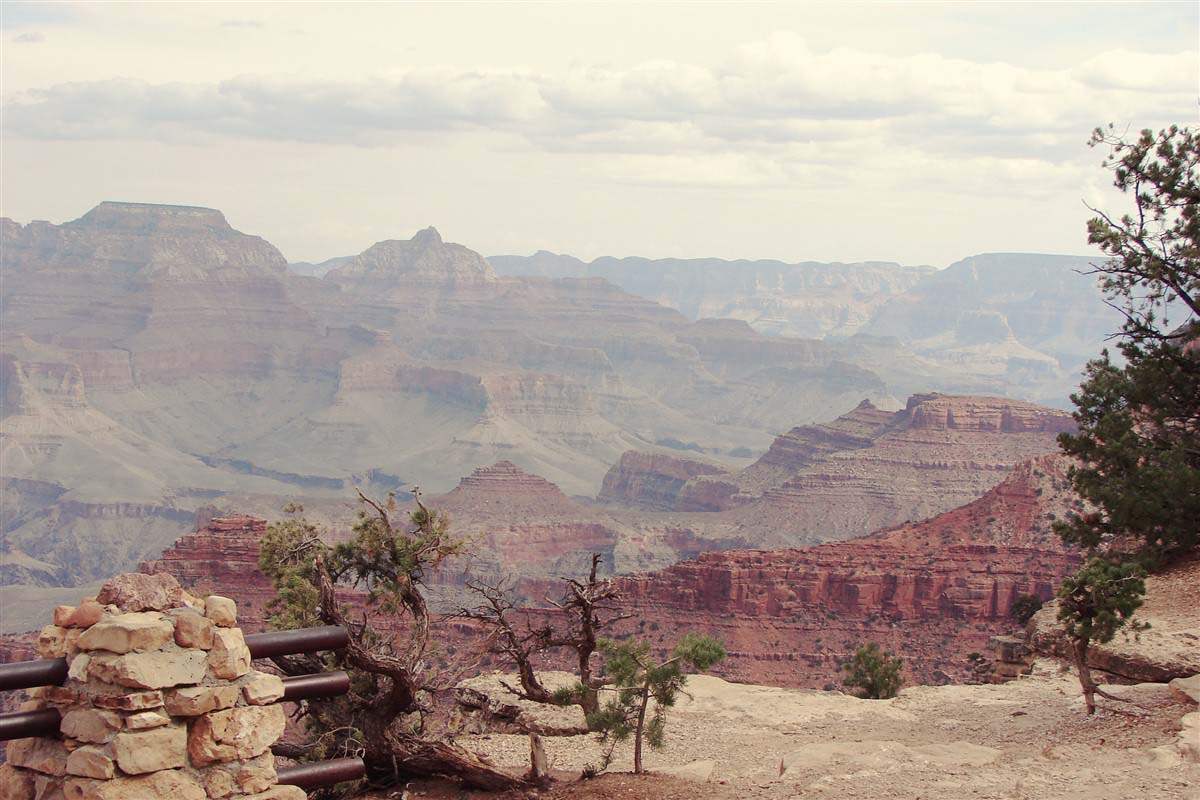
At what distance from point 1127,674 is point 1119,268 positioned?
9.42 m

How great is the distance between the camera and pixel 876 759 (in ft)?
68.1

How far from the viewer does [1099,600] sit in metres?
22.3

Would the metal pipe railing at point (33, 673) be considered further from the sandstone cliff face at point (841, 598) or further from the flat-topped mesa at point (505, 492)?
the flat-topped mesa at point (505, 492)

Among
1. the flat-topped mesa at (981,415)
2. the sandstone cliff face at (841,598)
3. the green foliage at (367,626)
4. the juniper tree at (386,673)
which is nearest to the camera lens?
the juniper tree at (386,673)

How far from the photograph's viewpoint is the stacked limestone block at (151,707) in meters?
11.5

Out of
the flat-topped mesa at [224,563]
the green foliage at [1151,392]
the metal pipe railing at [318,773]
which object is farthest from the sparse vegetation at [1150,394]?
the flat-topped mesa at [224,563]

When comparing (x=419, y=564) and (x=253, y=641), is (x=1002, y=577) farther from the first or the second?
(x=253, y=641)

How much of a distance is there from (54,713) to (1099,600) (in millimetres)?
16251

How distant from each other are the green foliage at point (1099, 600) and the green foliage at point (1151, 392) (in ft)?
20.0

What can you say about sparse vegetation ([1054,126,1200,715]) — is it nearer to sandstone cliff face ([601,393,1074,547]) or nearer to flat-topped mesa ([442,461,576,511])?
sandstone cliff face ([601,393,1074,547])

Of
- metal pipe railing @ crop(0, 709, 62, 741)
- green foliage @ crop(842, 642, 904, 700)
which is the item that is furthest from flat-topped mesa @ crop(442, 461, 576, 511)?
metal pipe railing @ crop(0, 709, 62, 741)

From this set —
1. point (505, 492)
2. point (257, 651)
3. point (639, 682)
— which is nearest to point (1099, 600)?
point (639, 682)

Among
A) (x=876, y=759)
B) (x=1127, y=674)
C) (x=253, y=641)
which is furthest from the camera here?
(x=1127, y=674)

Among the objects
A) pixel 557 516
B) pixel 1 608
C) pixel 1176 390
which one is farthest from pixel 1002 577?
pixel 1 608
